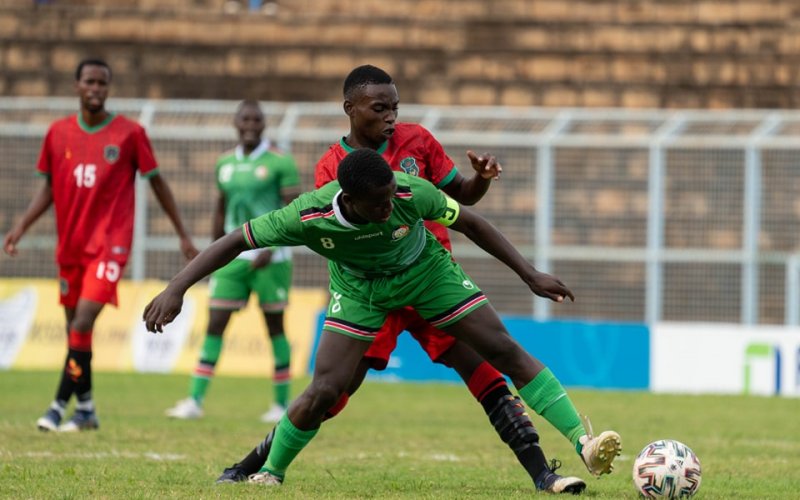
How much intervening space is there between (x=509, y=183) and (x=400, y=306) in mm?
11198

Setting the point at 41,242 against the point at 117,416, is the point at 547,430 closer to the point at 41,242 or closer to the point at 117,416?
the point at 117,416

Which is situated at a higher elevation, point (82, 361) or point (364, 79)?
point (364, 79)

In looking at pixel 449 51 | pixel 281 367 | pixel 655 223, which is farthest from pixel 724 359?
pixel 449 51

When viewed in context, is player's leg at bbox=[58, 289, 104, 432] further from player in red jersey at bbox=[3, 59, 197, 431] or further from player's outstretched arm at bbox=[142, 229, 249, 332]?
player's outstretched arm at bbox=[142, 229, 249, 332]

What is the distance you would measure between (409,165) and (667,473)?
193cm

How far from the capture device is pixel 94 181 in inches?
427

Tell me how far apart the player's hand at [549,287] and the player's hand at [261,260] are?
212 inches

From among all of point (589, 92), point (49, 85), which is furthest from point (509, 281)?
point (49, 85)

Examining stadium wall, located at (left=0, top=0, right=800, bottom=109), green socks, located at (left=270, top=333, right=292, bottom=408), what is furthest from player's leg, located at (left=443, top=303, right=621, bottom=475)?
stadium wall, located at (left=0, top=0, right=800, bottom=109)

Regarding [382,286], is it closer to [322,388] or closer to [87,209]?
[322,388]

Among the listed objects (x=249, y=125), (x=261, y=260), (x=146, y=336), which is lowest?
(x=146, y=336)

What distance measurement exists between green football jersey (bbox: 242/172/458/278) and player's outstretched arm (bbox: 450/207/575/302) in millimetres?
85

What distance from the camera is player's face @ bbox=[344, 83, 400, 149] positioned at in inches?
297

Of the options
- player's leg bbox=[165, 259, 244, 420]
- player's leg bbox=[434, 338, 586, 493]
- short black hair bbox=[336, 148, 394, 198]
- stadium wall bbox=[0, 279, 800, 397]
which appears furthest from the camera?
stadium wall bbox=[0, 279, 800, 397]
